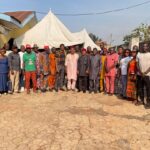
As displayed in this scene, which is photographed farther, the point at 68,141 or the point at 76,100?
the point at 76,100

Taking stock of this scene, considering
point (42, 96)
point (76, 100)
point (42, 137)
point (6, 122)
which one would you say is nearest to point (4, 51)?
point (42, 96)

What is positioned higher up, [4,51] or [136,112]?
[4,51]

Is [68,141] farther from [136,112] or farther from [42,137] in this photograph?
[136,112]

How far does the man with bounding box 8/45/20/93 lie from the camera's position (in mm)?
10812

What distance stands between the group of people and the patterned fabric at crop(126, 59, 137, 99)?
143 millimetres

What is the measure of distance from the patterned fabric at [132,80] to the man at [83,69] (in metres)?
1.83

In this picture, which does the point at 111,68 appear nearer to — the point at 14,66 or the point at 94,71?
the point at 94,71

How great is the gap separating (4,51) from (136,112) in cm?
473

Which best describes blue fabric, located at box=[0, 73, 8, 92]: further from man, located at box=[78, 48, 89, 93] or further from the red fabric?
man, located at box=[78, 48, 89, 93]

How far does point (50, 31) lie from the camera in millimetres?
15102

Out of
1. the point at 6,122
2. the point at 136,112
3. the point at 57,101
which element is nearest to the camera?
the point at 6,122

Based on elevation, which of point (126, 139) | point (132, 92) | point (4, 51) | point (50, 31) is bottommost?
point (126, 139)

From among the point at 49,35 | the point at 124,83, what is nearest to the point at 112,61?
the point at 124,83

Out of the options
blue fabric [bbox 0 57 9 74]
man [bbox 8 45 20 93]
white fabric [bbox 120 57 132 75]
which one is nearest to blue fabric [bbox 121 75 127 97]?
white fabric [bbox 120 57 132 75]
